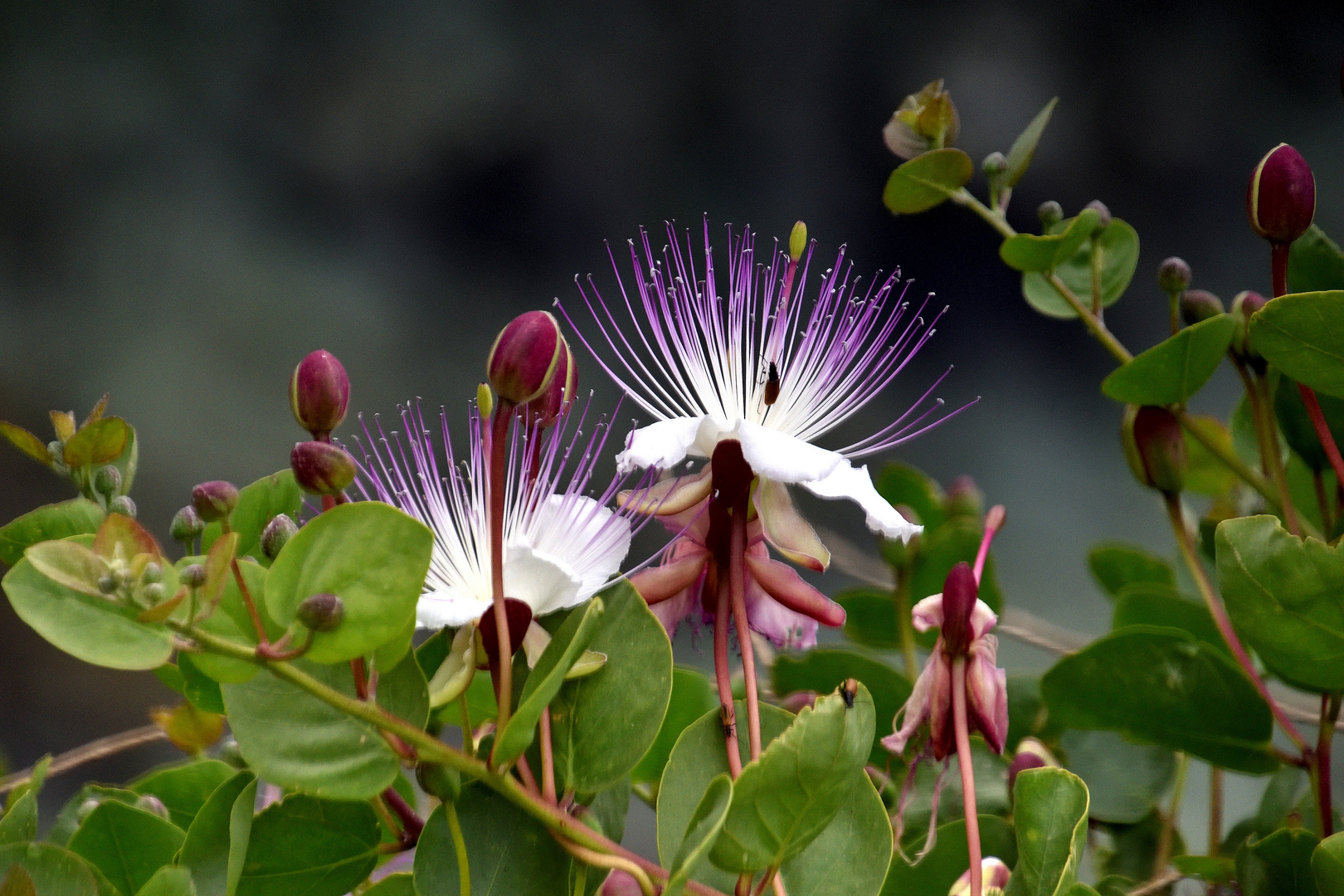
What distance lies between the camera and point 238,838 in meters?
0.38

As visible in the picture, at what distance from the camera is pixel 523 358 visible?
37cm

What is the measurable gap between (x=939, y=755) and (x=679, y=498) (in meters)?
0.14

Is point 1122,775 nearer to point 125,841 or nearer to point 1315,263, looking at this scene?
point 1315,263

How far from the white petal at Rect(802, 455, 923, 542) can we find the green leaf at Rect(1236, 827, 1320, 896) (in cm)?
19

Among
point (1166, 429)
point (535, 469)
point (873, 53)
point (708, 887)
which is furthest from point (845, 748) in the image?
point (873, 53)

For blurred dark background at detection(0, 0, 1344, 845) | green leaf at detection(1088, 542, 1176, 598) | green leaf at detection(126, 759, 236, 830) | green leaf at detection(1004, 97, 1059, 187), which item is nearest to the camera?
green leaf at detection(126, 759, 236, 830)

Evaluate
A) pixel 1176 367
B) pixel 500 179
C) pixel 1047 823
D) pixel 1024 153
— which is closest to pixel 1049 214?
pixel 1024 153

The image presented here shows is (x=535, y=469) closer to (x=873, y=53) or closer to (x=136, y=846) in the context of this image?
(x=136, y=846)

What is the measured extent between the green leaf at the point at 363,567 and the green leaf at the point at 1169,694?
33 cm

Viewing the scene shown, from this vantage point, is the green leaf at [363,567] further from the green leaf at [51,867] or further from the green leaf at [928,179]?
the green leaf at [928,179]

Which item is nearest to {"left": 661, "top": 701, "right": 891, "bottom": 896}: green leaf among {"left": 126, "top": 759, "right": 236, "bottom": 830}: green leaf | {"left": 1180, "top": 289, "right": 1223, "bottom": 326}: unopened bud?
{"left": 126, "top": 759, "right": 236, "bottom": 830}: green leaf

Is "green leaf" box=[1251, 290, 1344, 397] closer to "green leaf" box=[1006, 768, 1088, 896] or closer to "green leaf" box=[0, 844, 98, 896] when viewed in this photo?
"green leaf" box=[1006, 768, 1088, 896]

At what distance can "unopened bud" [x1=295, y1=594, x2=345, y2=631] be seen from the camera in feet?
1.09

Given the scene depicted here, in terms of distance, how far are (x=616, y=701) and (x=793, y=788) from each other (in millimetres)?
79
